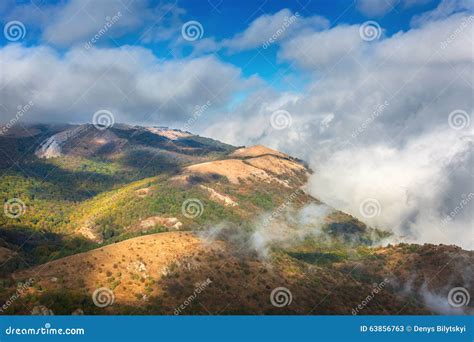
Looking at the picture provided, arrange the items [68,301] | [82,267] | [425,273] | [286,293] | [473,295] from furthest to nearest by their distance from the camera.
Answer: [425,273] → [473,295] → [286,293] → [82,267] → [68,301]

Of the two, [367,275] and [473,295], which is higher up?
[473,295]

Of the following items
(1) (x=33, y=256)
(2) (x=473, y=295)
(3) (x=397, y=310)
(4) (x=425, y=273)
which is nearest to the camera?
(3) (x=397, y=310)

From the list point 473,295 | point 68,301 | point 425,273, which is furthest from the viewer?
point 425,273

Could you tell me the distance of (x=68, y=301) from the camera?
5888cm

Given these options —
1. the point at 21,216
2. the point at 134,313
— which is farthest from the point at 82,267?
the point at 21,216

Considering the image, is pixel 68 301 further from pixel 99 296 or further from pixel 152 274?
pixel 152 274

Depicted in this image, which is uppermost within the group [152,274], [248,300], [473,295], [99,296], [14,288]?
[473,295]

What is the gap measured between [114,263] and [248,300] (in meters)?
28.6

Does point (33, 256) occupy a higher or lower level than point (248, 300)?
lower

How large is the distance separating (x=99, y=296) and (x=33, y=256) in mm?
55339

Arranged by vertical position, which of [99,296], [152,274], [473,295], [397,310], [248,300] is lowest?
[99,296]

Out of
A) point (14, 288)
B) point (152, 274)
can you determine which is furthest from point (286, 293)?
point (14, 288)

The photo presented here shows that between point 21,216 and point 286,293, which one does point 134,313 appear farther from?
point 21,216

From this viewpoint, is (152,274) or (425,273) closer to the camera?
(152,274)
